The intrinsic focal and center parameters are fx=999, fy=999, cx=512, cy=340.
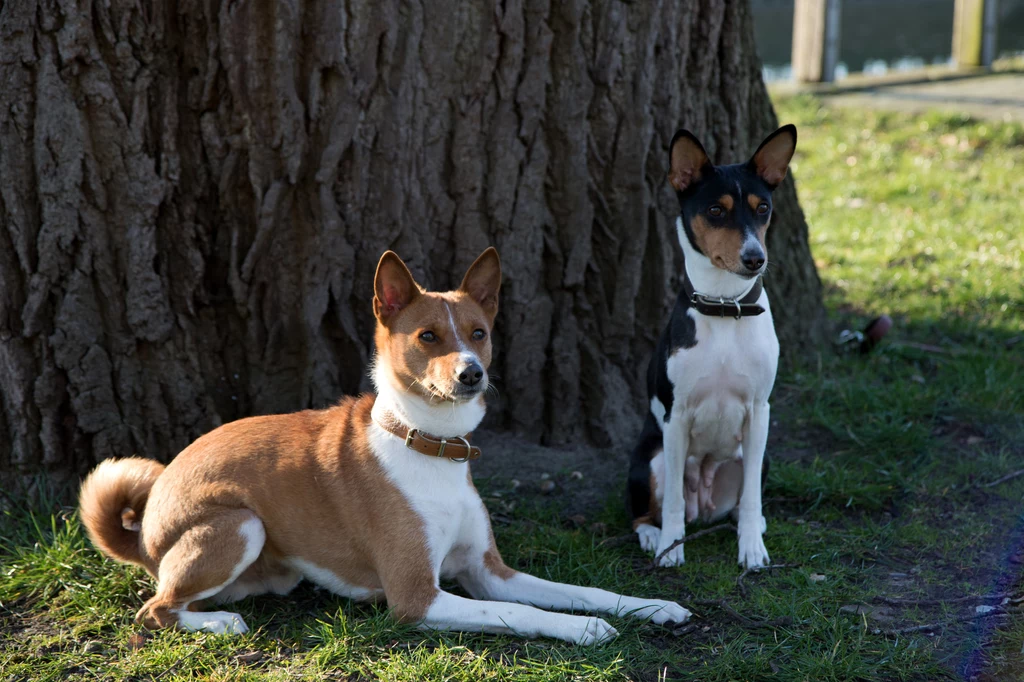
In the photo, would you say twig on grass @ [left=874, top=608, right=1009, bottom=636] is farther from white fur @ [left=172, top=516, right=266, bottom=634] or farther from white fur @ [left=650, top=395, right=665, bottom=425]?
white fur @ [left=172, top=516, right=266, bottom=634]

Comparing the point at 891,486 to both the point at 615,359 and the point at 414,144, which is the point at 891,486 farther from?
the point at 414,144

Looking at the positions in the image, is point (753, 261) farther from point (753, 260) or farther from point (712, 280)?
point (712, 280)

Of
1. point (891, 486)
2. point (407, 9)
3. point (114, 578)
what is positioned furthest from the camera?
point (891, 486)

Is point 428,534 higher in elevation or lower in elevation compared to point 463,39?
lower

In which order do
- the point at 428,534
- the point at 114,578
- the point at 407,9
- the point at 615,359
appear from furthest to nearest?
the point at 615,359, the point at 407,9, the point at 114,578, the point at 428,534

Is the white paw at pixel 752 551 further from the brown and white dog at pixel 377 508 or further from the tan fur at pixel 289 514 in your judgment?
the tan fur at pixel 289 514

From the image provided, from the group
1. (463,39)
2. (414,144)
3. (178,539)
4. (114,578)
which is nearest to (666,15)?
(463,39)

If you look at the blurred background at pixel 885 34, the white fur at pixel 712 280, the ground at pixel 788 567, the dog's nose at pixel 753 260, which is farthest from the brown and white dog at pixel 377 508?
Answer: the blurred background at pixel 885 34

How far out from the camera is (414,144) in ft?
14.6

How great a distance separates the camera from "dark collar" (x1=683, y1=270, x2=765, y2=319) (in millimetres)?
3967

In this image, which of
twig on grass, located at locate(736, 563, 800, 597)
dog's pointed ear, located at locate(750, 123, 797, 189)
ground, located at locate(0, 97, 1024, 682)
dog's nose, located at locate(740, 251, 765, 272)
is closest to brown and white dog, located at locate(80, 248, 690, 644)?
ground, located at locate(0, 97, 1024, 682)

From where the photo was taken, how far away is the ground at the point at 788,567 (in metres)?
3.41

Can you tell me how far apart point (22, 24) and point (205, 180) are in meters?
0.92

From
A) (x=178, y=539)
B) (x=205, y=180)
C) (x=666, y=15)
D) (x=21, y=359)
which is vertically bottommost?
(x=178, y=539)
